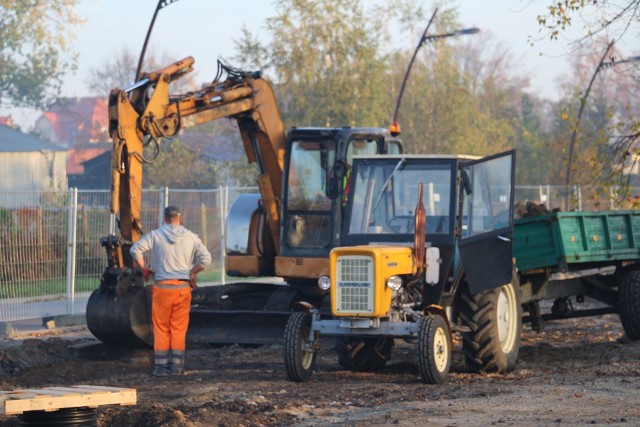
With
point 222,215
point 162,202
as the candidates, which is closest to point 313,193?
point 162,202

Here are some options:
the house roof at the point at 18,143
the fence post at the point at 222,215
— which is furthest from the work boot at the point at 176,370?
the house roof at the point at 18,143

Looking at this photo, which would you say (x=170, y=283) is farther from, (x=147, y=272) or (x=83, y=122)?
(x=83, y=122)

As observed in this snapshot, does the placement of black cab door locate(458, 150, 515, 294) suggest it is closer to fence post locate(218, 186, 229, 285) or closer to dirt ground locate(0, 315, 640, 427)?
dirt ground locate(0, 315, 640, 427)

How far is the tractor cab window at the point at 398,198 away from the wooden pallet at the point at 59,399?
483cm

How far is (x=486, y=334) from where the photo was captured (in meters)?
13.0

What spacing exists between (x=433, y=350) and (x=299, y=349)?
4.80 feet

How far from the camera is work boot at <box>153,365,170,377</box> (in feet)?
44.9

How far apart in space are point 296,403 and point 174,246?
3725 millimetres

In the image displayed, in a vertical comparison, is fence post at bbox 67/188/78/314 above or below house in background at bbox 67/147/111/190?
below

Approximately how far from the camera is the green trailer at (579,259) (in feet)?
51.1

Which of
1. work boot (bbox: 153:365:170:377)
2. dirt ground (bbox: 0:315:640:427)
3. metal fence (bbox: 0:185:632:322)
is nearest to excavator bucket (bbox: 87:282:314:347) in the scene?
dirt ground (bbox: 0:315:640:427)

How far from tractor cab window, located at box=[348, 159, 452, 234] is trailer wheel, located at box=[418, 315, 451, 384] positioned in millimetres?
1339

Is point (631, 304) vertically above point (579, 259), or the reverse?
point (579, 259)

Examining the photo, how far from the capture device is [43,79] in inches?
2367
